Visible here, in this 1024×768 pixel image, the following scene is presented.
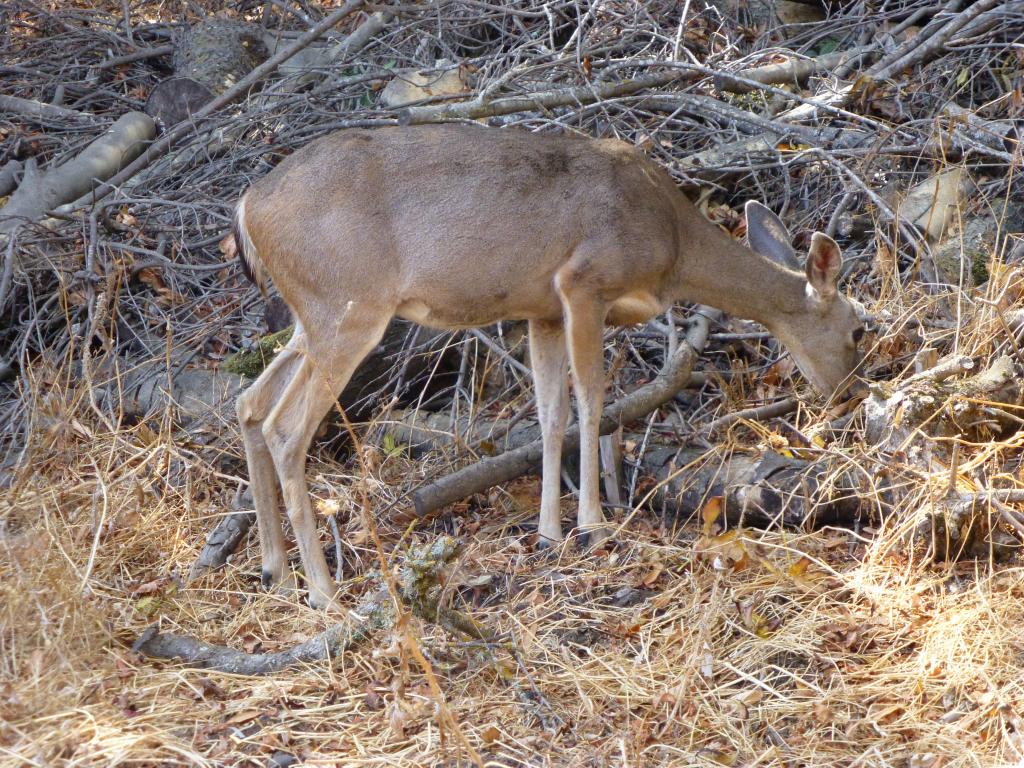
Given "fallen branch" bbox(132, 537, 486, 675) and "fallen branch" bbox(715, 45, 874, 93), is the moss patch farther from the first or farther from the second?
"fallen branch" bbox(715, 45, 874, 93)

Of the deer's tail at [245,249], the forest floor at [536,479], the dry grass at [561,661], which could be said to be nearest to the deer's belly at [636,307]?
the forest floor at [536,479]

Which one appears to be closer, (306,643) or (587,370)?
(306,643)

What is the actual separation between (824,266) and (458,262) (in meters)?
1.99

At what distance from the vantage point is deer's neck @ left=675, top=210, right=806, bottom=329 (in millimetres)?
6332

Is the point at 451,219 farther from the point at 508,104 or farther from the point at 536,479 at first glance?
Answer: the point at 508,104

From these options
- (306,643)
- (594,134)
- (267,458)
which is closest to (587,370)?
(267,458)

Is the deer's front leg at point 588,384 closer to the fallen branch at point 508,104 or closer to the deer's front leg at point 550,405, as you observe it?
the deer's front leg at point 550,405

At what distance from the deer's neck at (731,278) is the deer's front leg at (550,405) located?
72 centimetres

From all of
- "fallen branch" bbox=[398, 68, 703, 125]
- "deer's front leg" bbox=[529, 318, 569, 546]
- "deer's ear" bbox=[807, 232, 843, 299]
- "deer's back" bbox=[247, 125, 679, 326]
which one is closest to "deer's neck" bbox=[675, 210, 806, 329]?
"deer's ear" bbox=[807, 232, 843, 299]

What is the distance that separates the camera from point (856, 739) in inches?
163

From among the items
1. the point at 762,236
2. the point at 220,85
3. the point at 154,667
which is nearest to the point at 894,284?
the point at 762,236

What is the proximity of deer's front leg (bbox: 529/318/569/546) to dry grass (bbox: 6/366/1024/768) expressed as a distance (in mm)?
261

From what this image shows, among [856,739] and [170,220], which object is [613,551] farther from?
[170,220]

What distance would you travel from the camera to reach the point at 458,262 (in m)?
5.76
